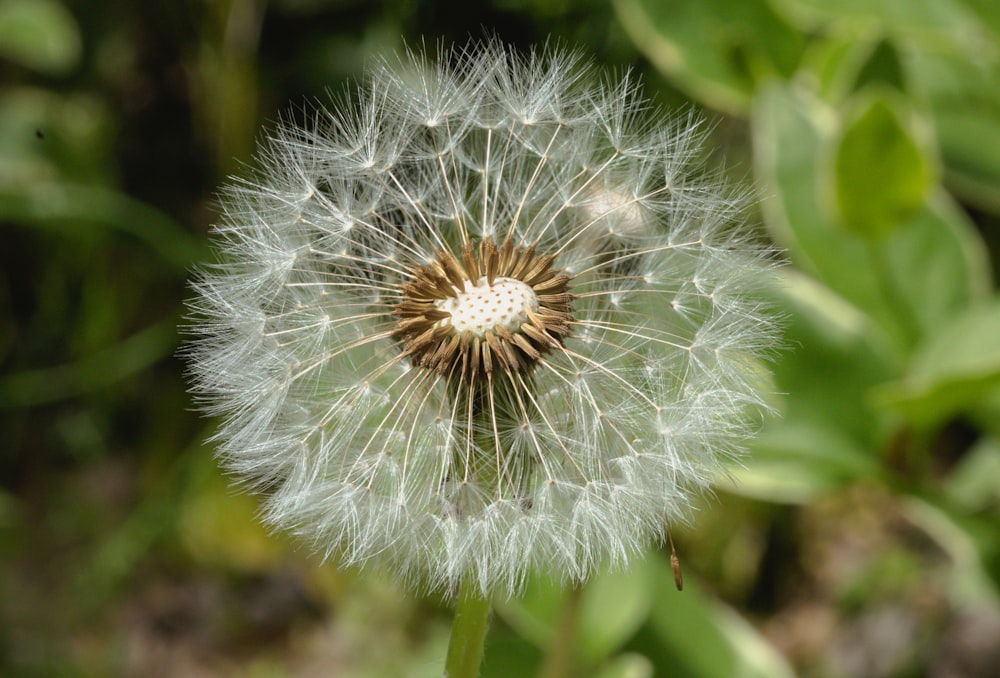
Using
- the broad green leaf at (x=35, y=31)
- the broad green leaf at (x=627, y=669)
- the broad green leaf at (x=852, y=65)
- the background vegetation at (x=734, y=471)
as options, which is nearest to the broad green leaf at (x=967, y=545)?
the background vegetation at (x=734, y=471)

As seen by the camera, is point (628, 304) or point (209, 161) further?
point (209, 161)

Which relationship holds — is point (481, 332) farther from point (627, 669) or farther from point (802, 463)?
point (802, 463)

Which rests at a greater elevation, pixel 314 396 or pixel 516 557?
pixel 314 396

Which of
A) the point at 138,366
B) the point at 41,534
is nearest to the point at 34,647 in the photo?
the point at 41,534

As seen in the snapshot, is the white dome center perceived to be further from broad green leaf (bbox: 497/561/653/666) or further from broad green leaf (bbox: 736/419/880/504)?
broad green leaf (bbox: 736/419/880/504)

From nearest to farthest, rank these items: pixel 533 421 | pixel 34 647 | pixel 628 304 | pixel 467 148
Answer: pixel 533 421
pixel 628 304
pixel 467 148
pixel 34 647

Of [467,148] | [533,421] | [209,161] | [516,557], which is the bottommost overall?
[516,557]

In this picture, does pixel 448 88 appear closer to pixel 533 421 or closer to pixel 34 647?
pixel 533 421
